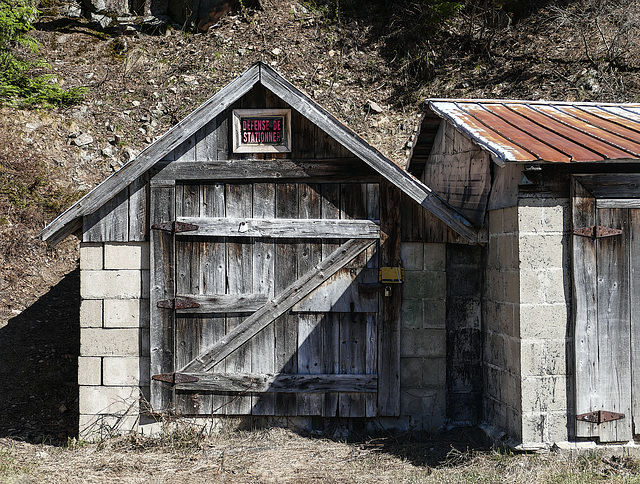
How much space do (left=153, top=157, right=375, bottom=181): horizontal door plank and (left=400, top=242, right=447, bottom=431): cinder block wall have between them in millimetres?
1133

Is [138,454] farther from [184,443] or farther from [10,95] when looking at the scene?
[10,95]

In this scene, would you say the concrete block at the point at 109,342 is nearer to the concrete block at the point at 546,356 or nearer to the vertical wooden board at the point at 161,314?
the vertical wooden board at the point at 161,314

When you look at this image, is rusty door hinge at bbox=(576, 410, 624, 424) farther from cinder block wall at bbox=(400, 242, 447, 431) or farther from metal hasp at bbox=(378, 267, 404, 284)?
metal hasp at bbox=(378, 267, 404, 284)

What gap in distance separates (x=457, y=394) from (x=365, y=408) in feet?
3.52

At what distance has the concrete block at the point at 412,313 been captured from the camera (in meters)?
6.09

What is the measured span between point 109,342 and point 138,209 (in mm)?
1542

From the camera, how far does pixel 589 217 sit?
5.06 meters

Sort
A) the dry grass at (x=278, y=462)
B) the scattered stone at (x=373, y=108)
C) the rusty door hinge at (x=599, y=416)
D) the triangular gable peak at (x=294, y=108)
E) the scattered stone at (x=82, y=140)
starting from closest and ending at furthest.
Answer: the dry grass at (x=278, y=462), the rusty door hinge at (x=599, y=416), the triangular gable peak at (x=294, y=108), the scattered stone at (x=82, y=140), the scattered stone at (x=373, y=108)

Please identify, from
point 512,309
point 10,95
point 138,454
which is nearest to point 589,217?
point 512,309

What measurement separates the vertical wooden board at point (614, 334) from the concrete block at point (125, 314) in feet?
15.6

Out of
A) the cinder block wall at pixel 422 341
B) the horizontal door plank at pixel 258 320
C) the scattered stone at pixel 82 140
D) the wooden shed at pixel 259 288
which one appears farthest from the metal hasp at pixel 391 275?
the scattered stone at pixel 82 140

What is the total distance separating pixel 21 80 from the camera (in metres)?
12.8

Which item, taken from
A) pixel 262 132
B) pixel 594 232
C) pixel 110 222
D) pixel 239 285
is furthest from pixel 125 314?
pixel 594 232

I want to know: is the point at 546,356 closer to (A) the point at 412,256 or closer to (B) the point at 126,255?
(A) the point at 412,256
